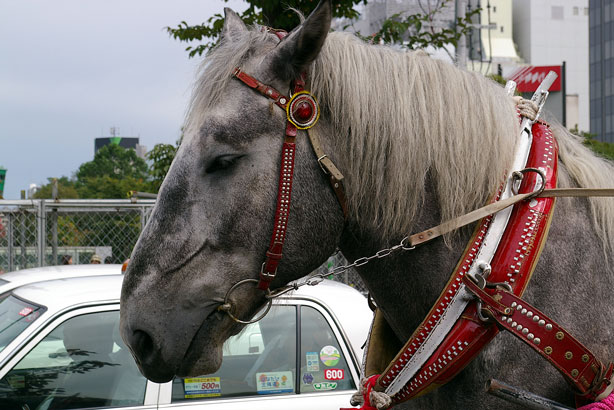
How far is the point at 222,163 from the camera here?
1743 mm

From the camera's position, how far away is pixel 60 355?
351cm

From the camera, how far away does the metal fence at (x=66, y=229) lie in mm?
6512

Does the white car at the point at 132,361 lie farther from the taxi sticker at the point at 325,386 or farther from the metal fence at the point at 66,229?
the metal fence at the point at 66,229

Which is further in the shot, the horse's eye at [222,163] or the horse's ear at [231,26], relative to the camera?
the horse's ear at [231,26]

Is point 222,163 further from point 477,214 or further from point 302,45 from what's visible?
point 477,214

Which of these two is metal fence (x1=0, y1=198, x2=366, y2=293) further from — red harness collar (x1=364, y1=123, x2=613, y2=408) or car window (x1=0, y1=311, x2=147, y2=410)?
red harness collar (x1=364, y1=123, x2=613, y2=408)

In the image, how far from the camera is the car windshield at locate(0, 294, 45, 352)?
11.5 ft

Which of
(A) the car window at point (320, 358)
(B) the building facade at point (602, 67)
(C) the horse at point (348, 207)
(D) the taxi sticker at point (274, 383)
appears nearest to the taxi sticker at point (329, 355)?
(A) the car window at point (320, 358)

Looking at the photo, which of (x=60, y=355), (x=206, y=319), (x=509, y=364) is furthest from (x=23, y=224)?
(x=509, y=364)

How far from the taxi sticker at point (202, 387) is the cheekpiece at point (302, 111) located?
7.34 ft

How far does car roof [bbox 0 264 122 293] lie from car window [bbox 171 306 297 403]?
3.47ft

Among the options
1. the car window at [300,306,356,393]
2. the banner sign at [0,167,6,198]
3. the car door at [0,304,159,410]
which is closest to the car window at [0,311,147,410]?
the car door at [0,304,159,410]

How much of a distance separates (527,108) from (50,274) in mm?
3639

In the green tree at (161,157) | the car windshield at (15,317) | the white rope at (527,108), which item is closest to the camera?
the white rope at (527,108)
